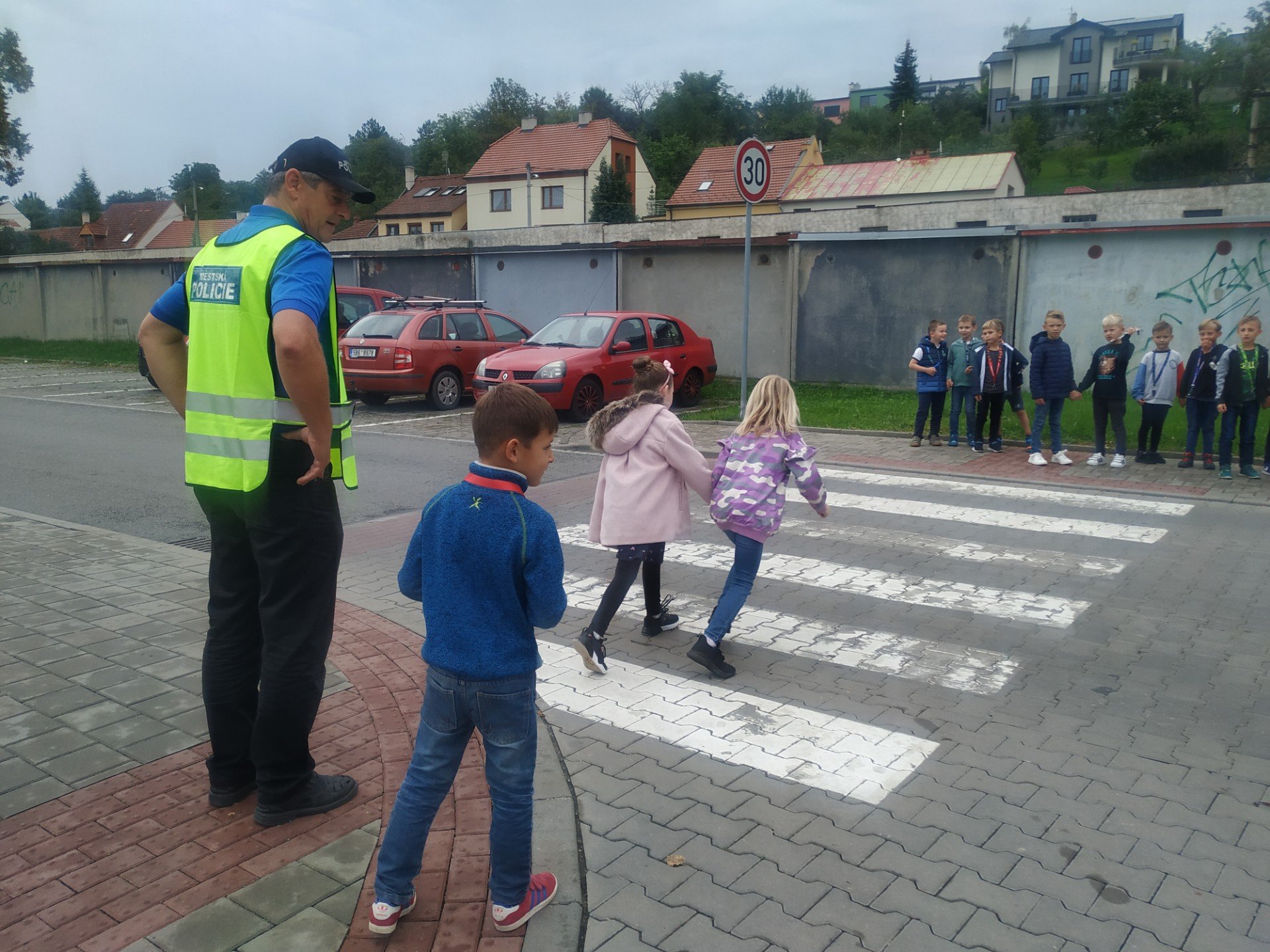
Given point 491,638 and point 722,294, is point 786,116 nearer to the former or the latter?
point 722,294

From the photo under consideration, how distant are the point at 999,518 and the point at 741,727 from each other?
504 cm

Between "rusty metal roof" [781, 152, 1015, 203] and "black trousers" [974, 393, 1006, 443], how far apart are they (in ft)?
132

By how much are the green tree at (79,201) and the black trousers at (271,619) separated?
122 m

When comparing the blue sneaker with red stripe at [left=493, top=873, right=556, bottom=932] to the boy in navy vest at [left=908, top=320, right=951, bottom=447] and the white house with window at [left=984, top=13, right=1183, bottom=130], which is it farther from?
the white house with window at [left=984, top=13, right=1183, bottom=130]

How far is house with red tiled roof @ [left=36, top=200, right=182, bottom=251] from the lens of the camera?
271 feet

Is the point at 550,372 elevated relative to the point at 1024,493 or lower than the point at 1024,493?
elevated

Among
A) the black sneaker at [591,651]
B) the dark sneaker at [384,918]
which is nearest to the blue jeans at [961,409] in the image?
the black sneaker at [591,651]

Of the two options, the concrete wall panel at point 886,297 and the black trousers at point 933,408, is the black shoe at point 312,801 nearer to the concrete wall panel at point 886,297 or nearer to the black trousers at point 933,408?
the black trousers at point 933,408

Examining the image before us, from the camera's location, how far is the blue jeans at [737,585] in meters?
5.14

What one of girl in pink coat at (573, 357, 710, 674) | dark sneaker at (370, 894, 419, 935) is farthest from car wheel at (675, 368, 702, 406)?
dark sneaker at (370, 894, 419, 935)

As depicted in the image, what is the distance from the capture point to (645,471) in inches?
205

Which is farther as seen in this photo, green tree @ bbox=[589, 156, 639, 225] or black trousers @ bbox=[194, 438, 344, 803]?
green tree @ bbox=[589, 156, 639, 225]

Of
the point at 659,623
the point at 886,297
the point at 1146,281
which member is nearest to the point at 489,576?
the point at 659,623

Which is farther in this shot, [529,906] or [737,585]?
[737,585]
